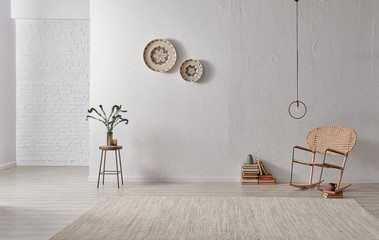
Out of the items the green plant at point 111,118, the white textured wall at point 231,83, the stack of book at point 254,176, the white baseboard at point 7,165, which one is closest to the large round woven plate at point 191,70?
the white textured wall at point 231,83

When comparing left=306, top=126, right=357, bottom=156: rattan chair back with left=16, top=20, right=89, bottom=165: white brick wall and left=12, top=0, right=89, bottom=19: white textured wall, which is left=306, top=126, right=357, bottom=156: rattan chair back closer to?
left=16, top=20, right=89, bottom=165: white brick wall

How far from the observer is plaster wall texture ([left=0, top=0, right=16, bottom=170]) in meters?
6.84

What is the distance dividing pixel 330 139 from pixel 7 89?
529 cm

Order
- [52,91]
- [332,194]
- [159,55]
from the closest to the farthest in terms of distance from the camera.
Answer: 1. [332,194]
2. [159,55]
3. [52,91]

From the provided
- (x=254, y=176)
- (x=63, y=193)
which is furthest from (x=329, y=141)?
(x=63, y=193)

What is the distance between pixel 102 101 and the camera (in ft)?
19.1

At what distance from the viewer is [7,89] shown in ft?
23.0

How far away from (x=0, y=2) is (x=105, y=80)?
100 inches

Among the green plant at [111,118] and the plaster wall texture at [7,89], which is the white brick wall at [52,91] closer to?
the plaster wall texture at [7,89]

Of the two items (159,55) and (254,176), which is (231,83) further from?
(254,176)

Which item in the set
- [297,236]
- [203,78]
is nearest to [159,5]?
[203,78]

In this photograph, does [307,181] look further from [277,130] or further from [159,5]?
[159,5]

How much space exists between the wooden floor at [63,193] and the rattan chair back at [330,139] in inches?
22.2

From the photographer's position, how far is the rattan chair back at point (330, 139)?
525cm
